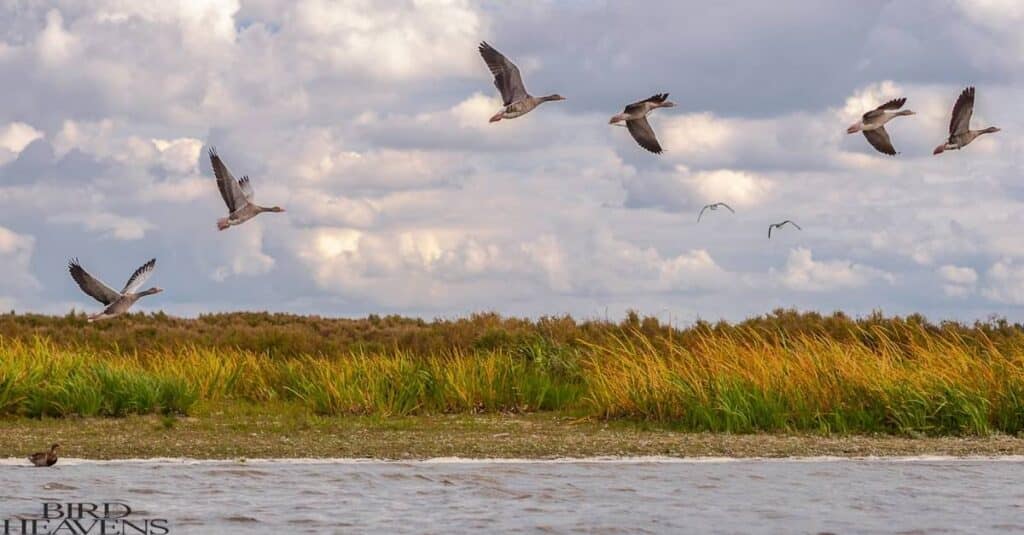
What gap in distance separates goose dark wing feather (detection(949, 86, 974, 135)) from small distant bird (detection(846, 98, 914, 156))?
2.88ft

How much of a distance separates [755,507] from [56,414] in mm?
12072

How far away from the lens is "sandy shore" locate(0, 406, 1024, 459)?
50.6 feet

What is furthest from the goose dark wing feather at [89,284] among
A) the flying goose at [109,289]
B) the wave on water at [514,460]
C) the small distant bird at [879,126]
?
the small distant bird at [879,126]

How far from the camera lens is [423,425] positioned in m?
18.9

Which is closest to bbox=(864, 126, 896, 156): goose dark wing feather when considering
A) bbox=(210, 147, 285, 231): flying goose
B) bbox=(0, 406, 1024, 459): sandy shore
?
bbox=(0, 406, 1024, 459): sandy shore

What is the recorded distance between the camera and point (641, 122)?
61.8 ft

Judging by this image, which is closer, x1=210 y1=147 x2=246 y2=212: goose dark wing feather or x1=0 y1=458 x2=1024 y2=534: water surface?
x1=0 y1=458 x2=1024 y2=534: water surface

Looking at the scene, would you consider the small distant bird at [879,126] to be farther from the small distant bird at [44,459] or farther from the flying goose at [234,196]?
the small distant bird at [44,459]

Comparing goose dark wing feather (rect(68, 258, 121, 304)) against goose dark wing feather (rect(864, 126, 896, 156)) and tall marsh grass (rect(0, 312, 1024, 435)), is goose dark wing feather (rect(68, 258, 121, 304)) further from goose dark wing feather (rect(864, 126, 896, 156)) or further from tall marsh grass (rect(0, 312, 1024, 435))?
goose dark wing feather (rect(864, 126, 896, 156))

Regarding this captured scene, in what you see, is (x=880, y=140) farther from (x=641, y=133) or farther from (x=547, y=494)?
(x=547, y=494)

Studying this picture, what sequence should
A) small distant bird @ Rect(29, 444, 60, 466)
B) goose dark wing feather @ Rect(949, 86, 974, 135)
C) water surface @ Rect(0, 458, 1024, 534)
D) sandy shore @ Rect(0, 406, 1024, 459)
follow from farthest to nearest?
goose dark wing feather @ Rect(949, 86, 974, 135) < sandy shore @ Rect(0, 406, 1024, 459) < small distant bird @ Rect(29, 444, 60, 466) < water surface @ Rect(0, 458, 1024, 534)

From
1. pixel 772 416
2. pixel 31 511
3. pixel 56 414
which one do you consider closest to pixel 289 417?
pixel 56 414

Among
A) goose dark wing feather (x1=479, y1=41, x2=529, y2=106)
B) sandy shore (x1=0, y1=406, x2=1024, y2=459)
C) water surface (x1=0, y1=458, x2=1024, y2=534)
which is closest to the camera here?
water surface (x1=0, y1=458, x2=1024, y2=534)

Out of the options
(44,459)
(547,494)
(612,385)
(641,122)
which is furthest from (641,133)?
(44,459)
